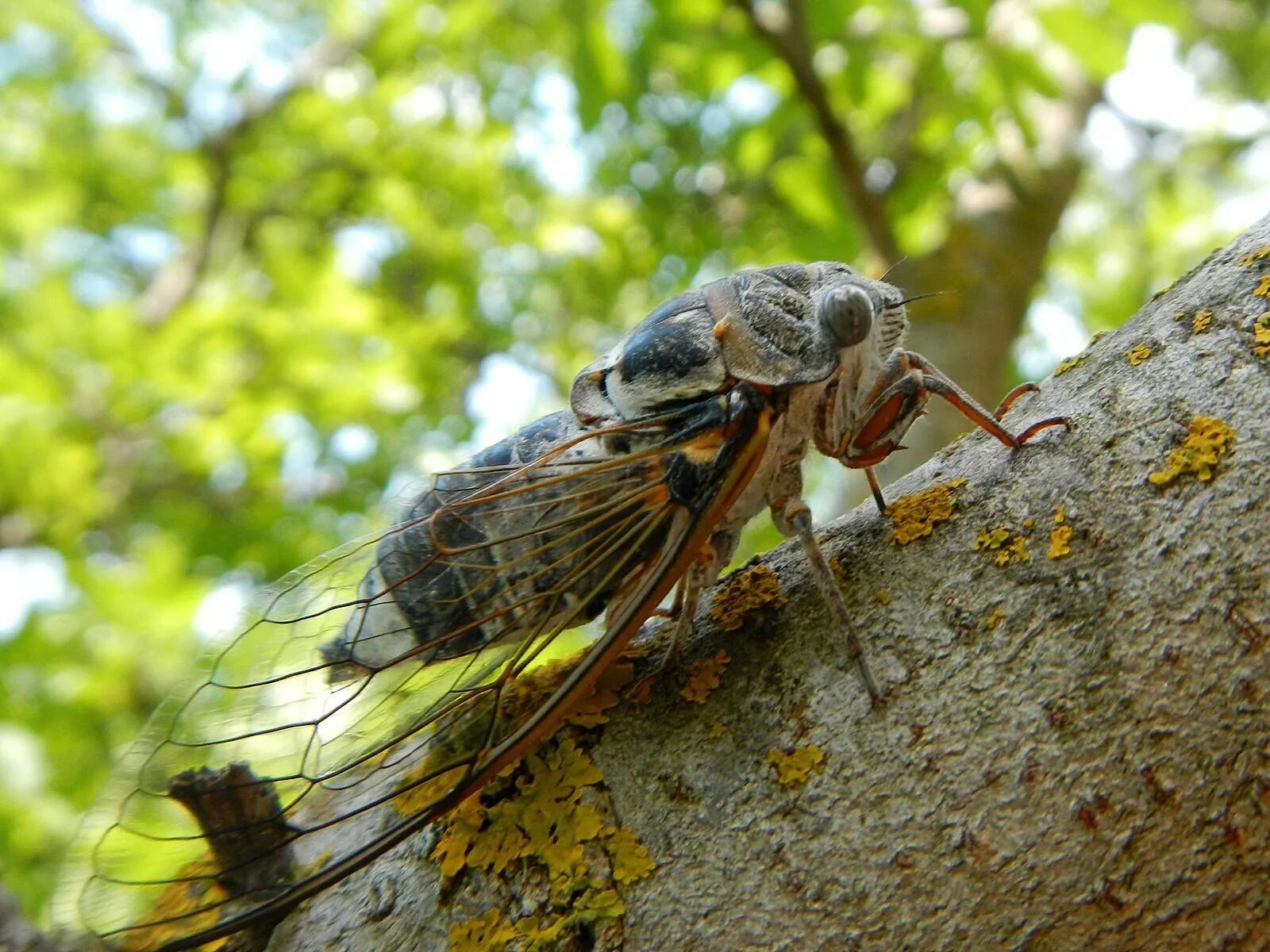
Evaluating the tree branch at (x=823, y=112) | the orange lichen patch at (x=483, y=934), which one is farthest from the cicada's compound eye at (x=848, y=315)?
the tree branch at (x=823, y=112)

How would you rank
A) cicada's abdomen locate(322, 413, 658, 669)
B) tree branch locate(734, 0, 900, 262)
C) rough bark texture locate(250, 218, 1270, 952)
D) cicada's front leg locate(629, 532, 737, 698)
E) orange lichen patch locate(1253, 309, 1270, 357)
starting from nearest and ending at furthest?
1. rough bark texture locate(250, 218, 1270, 952)
2. orange lichen patch locate(1253, 309, 1270, 357)
3. cicada's front leg locate(629, 532, 737, 698)
4. cicada's abdomen locate(322, 413, 658, 669)
5. tree branch locate(734, 0, 900, 262)

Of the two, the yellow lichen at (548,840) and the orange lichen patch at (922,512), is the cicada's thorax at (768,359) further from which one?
the yellow lichen at (548,840)

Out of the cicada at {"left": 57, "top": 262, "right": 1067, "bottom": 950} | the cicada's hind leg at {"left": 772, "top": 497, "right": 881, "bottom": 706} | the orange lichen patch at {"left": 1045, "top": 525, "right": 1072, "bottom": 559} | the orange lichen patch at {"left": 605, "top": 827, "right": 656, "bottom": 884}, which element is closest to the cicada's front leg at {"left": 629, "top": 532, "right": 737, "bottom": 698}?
the cicada at {"left": 57, "top": 262, "right": 1067, "bottom": 950}

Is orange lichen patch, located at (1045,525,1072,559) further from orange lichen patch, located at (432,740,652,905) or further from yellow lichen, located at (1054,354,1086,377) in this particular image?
orange lichen patch, located at (432,740,652,905)

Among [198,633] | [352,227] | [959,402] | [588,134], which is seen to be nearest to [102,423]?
[198,633]

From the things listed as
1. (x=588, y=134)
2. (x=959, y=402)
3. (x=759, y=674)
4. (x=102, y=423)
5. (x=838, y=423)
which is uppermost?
(x=102, y=423)

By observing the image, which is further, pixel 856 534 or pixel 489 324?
pixel 489 324

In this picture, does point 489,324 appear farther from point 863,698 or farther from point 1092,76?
point 863,698
